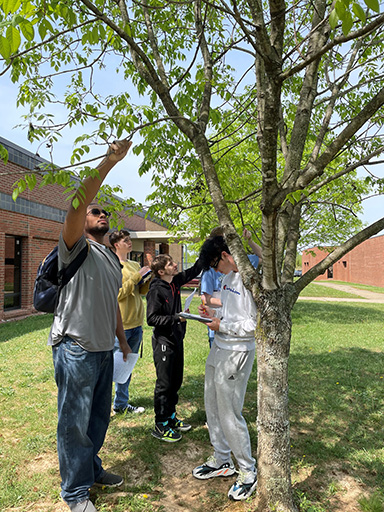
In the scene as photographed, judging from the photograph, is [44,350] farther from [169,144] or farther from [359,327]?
[359,327]

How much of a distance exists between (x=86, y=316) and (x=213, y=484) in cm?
175

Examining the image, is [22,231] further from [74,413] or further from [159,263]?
[74,413]

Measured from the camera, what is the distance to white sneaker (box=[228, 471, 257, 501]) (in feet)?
9.22

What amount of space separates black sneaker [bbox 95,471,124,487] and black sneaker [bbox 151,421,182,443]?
779 mm

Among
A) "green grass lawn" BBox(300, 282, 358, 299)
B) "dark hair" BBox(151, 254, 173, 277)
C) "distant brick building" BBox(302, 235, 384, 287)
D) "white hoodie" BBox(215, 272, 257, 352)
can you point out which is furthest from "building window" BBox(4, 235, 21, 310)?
"distant brick building" BBox(302, 235, 384, 287)

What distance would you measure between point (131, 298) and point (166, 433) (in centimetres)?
157

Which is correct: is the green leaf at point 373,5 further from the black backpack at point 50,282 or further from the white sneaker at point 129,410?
the white sneaker at point 129,410

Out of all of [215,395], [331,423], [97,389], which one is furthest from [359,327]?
[97,389]

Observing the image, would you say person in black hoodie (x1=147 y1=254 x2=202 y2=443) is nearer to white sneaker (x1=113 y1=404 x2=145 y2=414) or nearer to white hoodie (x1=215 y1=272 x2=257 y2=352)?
Result: white sneaker (x1=113 y1=404 x2=145 y2=414)

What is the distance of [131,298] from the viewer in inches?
180

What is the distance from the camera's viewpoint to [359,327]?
11.5 metres

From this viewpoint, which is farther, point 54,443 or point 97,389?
point 54,443

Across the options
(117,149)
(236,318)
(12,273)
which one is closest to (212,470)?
(236,318)

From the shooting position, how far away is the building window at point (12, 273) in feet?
41.3
